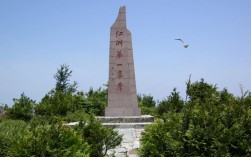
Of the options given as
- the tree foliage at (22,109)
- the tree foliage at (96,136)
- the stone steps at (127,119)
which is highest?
the tree foliage at (22,109)

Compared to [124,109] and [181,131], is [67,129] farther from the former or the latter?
[124,109]

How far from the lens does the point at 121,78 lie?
1388 centimetres

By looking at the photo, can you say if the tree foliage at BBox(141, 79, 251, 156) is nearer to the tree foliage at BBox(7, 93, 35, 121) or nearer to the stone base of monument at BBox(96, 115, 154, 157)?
the stone base of monument at BBox(96, 115, 154, 157)

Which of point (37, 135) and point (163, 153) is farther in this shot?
point (163, 153)

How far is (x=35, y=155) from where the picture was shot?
15.6 ft

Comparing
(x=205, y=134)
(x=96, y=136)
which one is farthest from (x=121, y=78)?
(x=205, y=134)

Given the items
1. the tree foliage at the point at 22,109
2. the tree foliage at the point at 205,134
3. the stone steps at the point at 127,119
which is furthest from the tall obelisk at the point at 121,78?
the tree foliage at the point at 205,134

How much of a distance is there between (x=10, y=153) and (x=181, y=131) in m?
2.63

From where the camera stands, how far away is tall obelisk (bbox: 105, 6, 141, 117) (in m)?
13.9

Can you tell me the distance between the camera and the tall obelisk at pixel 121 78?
1388 centimetres

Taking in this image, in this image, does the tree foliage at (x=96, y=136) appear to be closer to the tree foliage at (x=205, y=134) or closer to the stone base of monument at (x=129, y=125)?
the tree foliage at (x=205, y=134)

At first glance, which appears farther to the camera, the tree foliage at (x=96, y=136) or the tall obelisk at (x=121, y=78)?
the tall obelisk at (x=121, y=78)

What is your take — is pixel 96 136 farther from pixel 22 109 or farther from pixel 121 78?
pixel 22 109

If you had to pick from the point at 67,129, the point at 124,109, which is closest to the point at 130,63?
the point at 124,109
